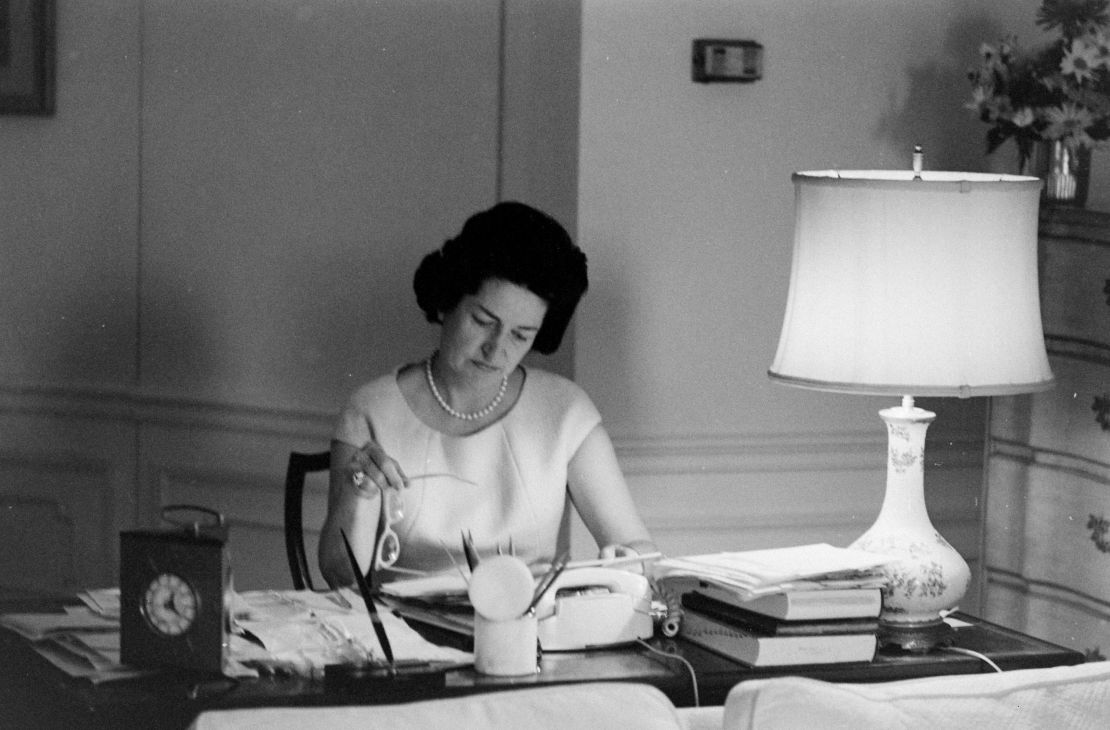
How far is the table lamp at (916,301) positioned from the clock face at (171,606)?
2.99 feet

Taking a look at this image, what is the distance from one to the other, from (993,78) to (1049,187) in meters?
0.24

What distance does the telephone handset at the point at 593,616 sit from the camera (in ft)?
6.68

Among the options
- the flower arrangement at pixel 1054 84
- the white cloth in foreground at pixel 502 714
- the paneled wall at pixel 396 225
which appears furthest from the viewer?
the paneled wall at pixel 396 225

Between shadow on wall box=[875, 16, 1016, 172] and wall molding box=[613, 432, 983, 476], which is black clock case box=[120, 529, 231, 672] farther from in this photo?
shadow on wall box=[875, 16, 1016, 172]

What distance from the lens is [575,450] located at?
9.49 ft

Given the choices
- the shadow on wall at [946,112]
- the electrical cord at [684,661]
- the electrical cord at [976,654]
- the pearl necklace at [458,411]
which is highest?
the shadow on wall at [946,112]

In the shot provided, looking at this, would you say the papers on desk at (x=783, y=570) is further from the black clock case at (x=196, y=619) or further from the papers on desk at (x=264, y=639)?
the black clock case at (x=196, y=619)

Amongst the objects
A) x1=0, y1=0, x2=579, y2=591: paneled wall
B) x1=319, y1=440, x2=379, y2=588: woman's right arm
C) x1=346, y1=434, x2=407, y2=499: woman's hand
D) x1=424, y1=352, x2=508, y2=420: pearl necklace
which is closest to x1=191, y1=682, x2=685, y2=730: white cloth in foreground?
x1=346, y1=434, x2=407, y2=499: woman's hand

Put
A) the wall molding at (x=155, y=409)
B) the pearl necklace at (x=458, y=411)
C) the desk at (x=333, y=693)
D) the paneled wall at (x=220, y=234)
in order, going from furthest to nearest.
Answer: the wall molding at (x=155, y=409), the paneled wall at (x=220, y=234), the pearl necklace at (x=458, y=411), the desk at (x=333, y=693)

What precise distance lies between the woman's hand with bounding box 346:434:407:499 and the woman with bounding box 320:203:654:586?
0.27 meters

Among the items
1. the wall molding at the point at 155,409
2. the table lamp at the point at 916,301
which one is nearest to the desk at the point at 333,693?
the table lamp at the point at 916,301

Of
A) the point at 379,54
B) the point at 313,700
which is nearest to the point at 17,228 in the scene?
the point at 379,54

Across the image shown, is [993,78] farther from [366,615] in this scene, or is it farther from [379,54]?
[366,615]

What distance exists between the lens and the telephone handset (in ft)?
6.68
